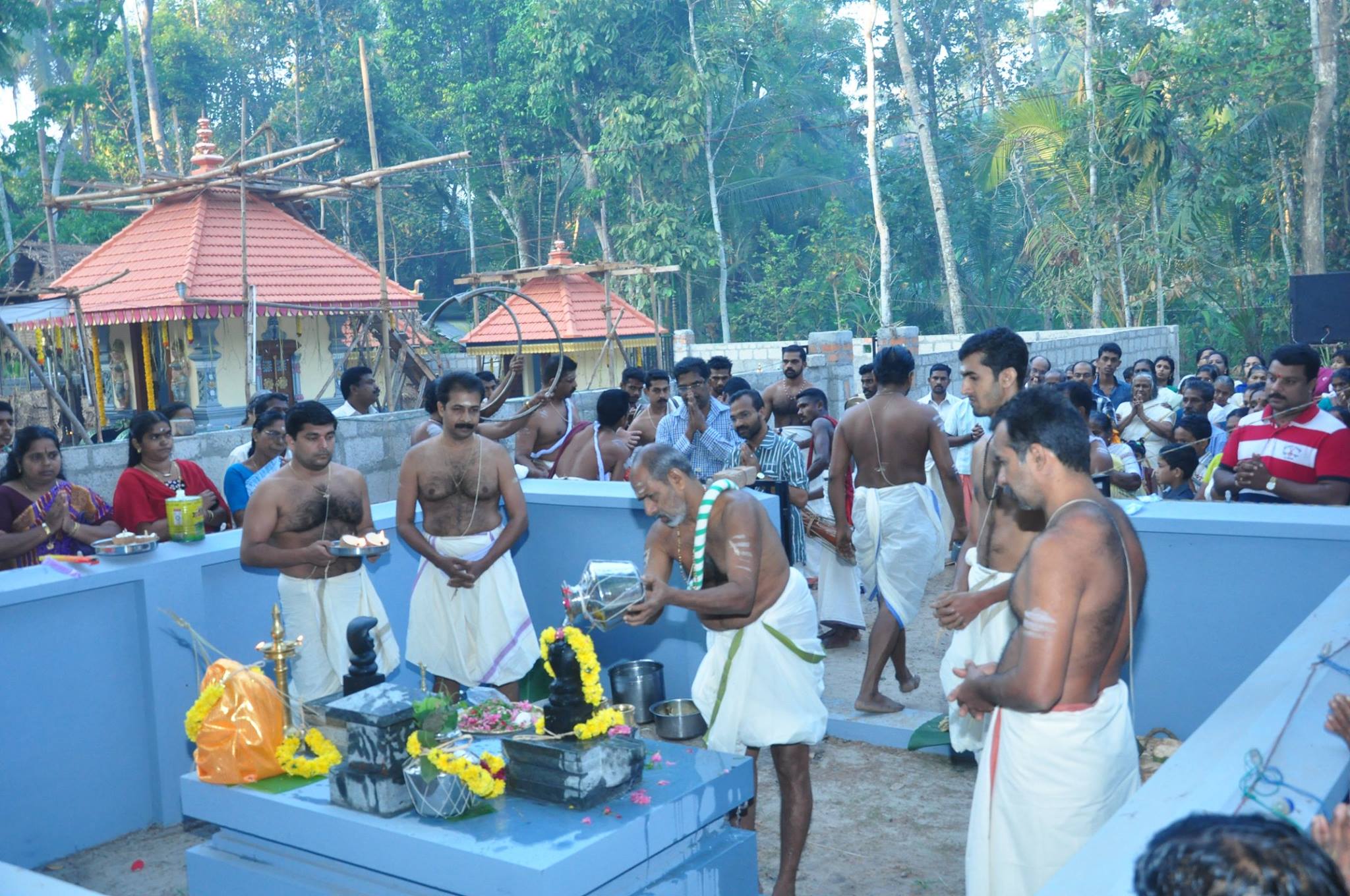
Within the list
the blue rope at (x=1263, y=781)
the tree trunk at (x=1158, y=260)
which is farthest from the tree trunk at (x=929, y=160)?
the blue rope at (x=1263, y=781)

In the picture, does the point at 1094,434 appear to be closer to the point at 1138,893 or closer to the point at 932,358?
the point at 1138,893

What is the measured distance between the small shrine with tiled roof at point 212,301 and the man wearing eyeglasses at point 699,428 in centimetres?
1022

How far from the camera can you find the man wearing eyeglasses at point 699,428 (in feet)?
26.7

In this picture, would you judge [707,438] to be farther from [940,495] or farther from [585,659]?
[585,659]

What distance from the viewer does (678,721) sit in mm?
5922

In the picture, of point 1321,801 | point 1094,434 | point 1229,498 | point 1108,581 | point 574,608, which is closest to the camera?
point 1321,801

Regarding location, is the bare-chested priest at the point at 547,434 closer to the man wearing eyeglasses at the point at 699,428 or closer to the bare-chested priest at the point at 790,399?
the man wearing eyeglasses at the point at 699,428

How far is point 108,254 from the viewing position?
20.2 metres

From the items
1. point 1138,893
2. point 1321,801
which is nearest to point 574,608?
point 1321,801

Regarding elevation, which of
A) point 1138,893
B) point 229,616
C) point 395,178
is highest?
point 395,178

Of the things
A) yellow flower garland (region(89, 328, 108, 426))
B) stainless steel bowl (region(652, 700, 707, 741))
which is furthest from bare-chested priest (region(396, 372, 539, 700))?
yellow flower garland (region(89, 328, 108, 426))

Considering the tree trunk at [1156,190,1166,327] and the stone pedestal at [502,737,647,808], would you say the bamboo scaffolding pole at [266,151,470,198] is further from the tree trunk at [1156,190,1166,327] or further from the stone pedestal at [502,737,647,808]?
the tree trunk at [1156,190,1166,327]

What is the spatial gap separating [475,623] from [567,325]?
58.2 ft

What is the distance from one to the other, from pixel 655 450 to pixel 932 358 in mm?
12279
